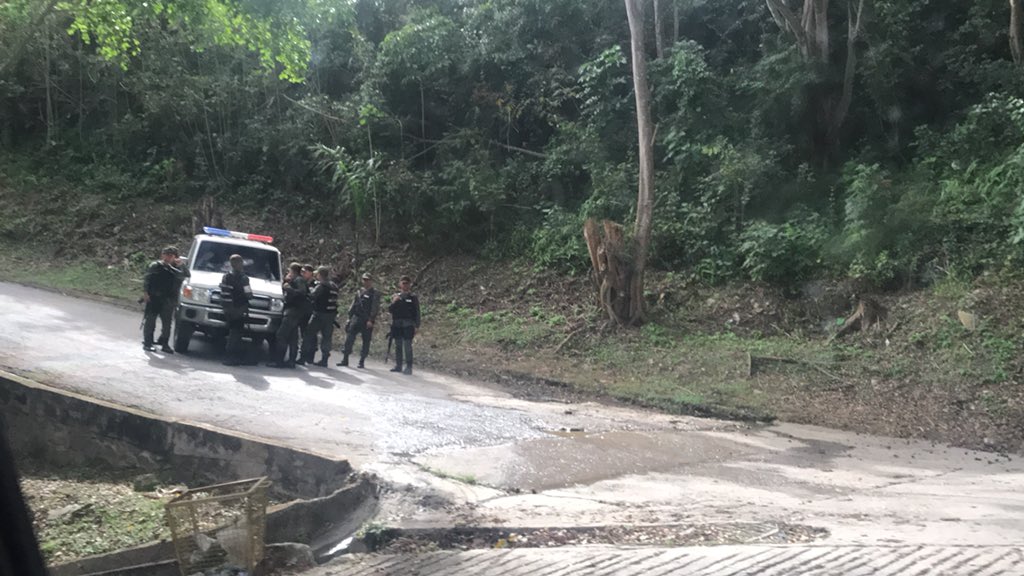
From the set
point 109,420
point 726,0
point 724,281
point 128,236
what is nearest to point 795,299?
point 724,281

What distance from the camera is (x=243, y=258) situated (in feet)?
54.6

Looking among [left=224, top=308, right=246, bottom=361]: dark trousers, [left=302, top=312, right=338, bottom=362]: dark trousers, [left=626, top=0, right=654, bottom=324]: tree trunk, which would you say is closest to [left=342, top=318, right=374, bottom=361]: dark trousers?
[left=302, top=312, right=338, bottom=362]: dark trousers

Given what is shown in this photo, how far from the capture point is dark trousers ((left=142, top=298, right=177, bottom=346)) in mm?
14922

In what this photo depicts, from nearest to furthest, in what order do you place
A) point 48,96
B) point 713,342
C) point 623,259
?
point 713,342
point 623,259
point 48,96

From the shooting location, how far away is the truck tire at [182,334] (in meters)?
15.4

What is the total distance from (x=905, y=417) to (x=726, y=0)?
16.8 m

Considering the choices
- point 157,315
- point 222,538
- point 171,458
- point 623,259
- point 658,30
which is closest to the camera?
point 222,538

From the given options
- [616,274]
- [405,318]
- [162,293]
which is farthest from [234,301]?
[616,274]

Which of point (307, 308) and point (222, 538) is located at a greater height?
point (307, 308)

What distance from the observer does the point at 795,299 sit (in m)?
19.3

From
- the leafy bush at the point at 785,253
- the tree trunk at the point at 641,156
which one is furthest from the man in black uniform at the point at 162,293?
the leafy bush at the point at 785,253

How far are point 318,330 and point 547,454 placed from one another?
6922 mm

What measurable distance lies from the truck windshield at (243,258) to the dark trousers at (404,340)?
2481 mm

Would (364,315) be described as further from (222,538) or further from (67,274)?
(67,274)
